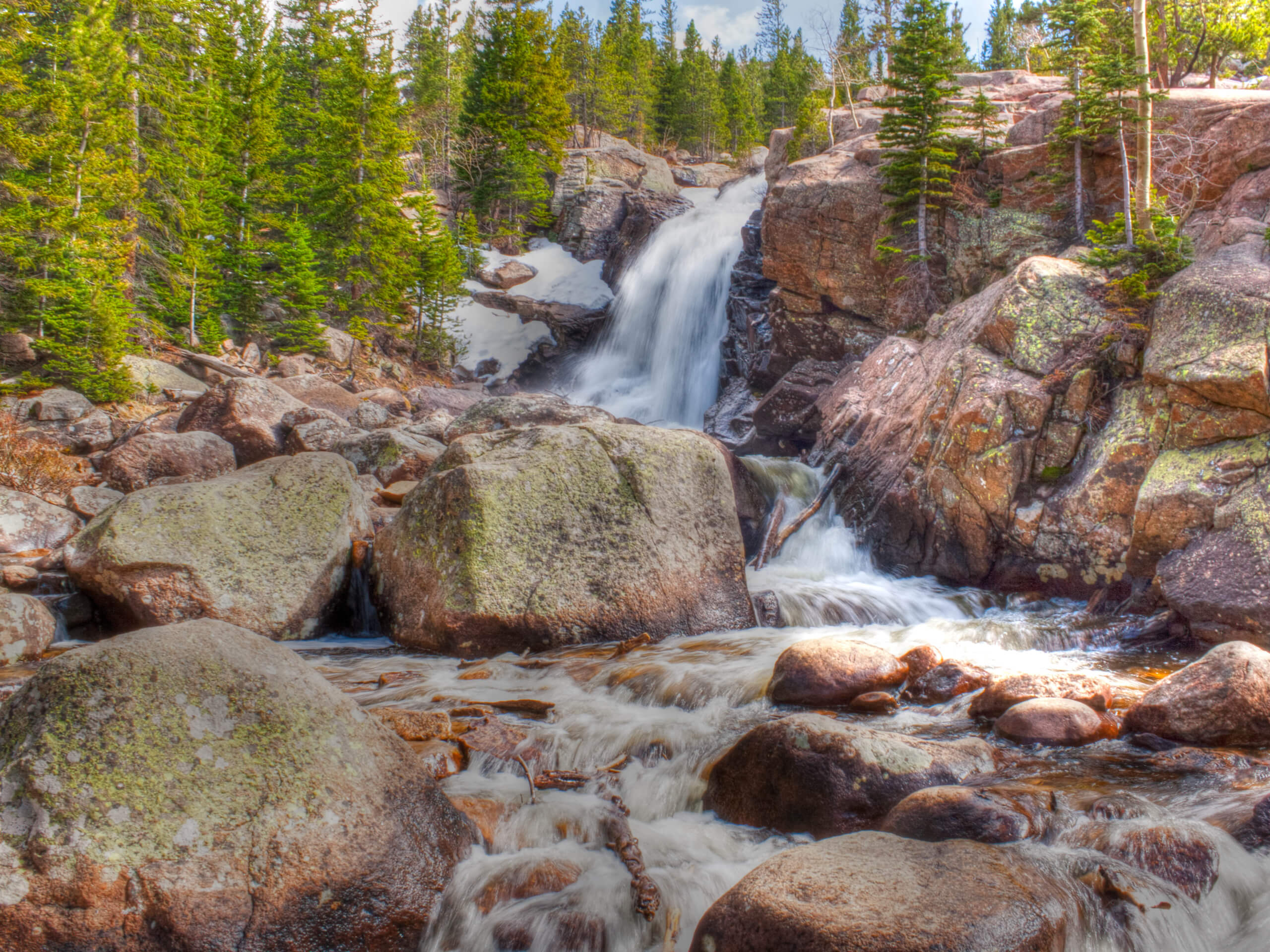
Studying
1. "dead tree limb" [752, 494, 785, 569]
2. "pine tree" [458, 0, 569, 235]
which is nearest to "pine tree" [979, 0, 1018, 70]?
"pine tree" [458, 0, 569, 235]

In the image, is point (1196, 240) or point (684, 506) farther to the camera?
point (1196, 240)

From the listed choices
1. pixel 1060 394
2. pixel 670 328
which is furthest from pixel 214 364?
pixel 1060 394

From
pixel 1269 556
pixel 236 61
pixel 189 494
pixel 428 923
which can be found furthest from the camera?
pixel 236 61

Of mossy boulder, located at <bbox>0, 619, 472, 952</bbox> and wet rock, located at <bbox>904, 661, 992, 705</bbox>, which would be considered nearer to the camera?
mossy boulder, located at <bbox>0, 619, 472, 952</bbox>

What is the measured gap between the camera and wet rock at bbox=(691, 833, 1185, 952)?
2508 mm

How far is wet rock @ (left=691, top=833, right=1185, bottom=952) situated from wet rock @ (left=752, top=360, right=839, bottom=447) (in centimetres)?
1281

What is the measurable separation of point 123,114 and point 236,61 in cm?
908

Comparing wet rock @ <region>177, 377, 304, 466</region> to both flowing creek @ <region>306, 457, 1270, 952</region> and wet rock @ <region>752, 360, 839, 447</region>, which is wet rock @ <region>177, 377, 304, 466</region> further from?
wet rock @ <region>752, 360, 839, 447</region>

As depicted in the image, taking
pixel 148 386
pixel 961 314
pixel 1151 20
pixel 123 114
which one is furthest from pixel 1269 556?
pixel 123 114

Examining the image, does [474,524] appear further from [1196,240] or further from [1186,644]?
[1196,240]

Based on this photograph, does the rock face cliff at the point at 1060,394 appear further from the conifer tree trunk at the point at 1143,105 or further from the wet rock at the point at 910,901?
the wet rock at the point at 910,901

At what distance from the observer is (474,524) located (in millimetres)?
6855

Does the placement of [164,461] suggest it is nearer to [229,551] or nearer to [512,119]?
[229,551]

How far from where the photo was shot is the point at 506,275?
29750 millimetres
